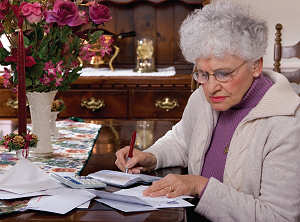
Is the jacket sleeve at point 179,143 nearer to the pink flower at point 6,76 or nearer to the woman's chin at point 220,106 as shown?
the woman's chin at point 220,106

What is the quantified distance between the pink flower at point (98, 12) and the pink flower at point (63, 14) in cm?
8

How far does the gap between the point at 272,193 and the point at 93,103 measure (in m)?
1.87

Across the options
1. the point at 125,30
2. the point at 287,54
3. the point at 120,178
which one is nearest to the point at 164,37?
the point at 125,30

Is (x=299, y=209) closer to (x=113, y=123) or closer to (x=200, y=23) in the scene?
(x=200, y=23)

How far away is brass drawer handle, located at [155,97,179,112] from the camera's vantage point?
308 cm

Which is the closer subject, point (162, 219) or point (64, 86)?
point (162, 219)

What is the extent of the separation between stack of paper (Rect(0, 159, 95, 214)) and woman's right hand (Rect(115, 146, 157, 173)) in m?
0.27

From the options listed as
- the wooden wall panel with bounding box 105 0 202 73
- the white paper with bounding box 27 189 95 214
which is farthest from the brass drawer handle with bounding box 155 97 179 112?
the white paper with bounding box 27 189 95 214

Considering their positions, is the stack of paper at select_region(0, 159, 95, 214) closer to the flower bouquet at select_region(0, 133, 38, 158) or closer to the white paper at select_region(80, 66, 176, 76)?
the flower bouquet at select_region(0, 133, 38, 158)

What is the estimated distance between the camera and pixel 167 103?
3.09 m

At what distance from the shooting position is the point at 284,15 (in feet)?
11.4

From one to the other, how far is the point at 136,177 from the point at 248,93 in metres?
0.42

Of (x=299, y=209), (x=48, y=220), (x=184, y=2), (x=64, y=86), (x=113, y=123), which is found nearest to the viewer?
(x=48, y=220)

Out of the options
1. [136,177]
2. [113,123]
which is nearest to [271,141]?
[136,177]
